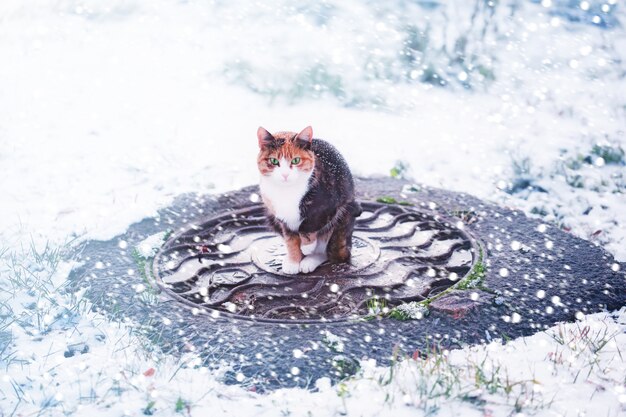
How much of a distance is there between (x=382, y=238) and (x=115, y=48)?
5280 mm

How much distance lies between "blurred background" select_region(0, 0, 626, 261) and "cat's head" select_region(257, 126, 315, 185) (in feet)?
4.57

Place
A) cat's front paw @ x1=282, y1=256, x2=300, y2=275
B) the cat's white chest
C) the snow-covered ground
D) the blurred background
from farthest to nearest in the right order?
the blurred background < cat's front paw @ x1=282, y1=256, x2=300, y2=275 < the cat's white chest < the snow-covered ground

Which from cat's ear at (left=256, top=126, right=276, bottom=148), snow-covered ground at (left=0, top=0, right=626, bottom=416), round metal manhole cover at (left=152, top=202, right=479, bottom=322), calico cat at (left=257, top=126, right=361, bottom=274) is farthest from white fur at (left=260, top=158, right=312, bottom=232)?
snow-covered ground at (left=0, top=0, right=626, bottom=416)

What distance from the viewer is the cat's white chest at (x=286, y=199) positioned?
3.56 metres

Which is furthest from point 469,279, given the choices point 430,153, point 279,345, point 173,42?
point 173,42

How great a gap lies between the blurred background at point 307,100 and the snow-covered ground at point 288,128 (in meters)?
0.02

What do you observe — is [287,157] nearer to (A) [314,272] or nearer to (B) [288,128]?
(A) [314,272]

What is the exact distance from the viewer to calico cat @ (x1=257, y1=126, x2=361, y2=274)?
349cm

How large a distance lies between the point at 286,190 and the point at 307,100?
357 cm

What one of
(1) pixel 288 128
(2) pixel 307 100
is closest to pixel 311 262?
(1) pixel 288 128

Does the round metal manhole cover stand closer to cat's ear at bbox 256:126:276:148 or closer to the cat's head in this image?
the cat's head

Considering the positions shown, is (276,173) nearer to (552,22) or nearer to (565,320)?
(565,320)

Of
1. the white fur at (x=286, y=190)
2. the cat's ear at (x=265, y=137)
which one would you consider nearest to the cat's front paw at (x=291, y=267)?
the white fur at (x=286, y=190)

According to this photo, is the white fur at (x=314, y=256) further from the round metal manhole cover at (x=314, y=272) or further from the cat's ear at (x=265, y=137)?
→ the cat's ear at (x=265, y=137)
